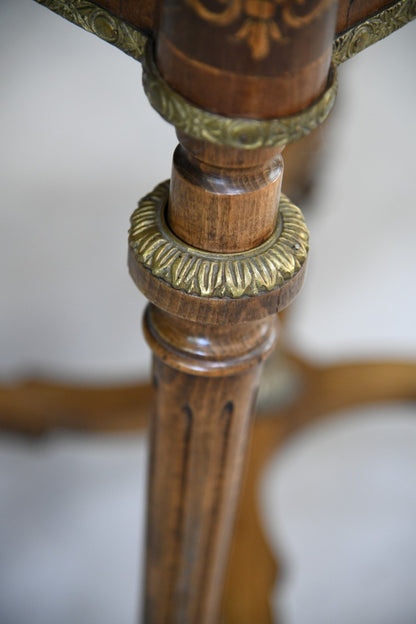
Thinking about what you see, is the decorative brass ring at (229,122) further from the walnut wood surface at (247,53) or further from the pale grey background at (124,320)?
the pale grey background at (124,320)

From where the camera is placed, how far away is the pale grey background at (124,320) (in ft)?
3.61

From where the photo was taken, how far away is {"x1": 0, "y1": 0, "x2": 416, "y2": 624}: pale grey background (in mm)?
1101

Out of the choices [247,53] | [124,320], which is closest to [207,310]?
[247,53]

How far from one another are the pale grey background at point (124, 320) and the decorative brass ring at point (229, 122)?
0.78 metres

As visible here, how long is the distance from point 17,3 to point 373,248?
100 centimetres

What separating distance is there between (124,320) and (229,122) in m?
1.01

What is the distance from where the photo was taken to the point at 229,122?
0.34m

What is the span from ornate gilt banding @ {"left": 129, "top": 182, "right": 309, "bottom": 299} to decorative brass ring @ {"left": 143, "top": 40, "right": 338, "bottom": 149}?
0.07 m

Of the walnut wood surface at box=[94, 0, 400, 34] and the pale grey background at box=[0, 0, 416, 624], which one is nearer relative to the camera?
the walnut wood surface at box=[94, 0, 400, 34]

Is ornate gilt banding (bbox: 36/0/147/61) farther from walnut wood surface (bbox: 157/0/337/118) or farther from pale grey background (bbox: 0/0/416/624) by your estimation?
pale grey background (bbox: 0/0/416/624)

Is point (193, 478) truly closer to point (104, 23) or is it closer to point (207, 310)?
point (207, 310)

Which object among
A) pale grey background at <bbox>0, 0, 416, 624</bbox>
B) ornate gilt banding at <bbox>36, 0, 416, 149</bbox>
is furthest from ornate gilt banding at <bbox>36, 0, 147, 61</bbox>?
pale grey background at <bbox>0, 0, 416, 624</bbox>

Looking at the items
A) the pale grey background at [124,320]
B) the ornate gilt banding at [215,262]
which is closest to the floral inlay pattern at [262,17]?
the ornate gilt banding at [215,262]

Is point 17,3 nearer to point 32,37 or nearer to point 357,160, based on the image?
point 32,37
